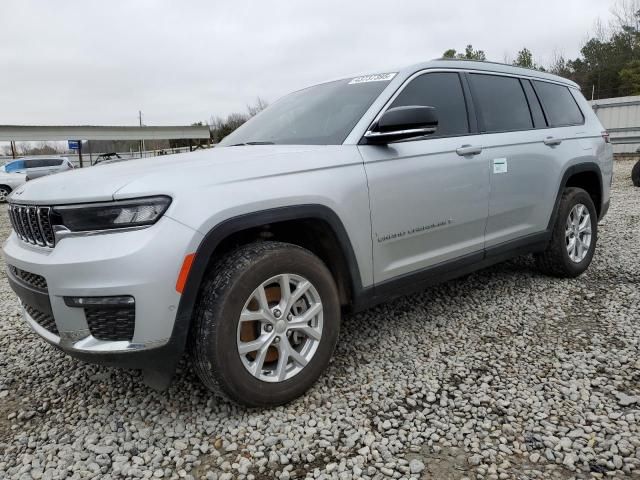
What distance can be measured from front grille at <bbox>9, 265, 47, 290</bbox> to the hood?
0.34 metres

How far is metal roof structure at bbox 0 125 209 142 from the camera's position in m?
26.1

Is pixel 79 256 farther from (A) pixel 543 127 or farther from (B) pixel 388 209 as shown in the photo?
(A) pixel 543 127

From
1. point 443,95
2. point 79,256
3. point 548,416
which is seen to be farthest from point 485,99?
point 79,256

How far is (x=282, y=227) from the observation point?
2547 mm

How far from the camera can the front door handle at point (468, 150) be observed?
311cm

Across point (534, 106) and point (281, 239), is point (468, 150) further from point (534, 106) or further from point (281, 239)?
point (281, 239)

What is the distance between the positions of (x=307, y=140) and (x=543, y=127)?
225 cm

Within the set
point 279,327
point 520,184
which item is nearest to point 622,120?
point 520,184

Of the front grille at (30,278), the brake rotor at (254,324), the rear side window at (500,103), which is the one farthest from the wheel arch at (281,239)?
the rear side window at (500,103)

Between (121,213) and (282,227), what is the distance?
2.80 ft

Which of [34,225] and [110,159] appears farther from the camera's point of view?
[110,159]

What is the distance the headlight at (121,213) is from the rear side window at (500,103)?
8.00ft

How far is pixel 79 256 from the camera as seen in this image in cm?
194

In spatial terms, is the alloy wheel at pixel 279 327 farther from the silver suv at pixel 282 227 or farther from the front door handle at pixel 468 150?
the front door handle at pixel 468 150
